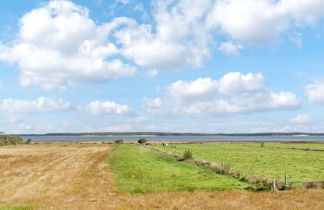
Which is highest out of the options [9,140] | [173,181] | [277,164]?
[277,164]

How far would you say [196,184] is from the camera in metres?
33.8

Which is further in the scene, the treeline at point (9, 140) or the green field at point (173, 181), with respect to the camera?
the treeline at point (9, 140)

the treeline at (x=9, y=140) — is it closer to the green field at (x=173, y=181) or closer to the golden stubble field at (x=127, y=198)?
the green field at (x=173, y=181)

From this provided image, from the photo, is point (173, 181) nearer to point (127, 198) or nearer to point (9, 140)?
point (127, 198)

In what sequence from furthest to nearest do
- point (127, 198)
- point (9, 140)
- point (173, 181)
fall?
point (9, 140) → point (173, 181) → point (127, 198)

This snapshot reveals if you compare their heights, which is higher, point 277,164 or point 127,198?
point 277,164

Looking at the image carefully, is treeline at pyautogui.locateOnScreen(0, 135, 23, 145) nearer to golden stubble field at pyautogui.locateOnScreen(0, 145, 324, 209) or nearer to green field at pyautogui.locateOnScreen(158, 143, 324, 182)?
green field at pyautogui.locateOnScreen(158, 143, 324, 182)

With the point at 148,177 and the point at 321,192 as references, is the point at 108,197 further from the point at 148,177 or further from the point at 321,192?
the point at 321,192

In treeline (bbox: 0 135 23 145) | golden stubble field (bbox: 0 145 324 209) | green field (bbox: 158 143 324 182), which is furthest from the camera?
treeline (bbox: 0 135 23 145)

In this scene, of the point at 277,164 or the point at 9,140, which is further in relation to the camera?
the point at 9,140

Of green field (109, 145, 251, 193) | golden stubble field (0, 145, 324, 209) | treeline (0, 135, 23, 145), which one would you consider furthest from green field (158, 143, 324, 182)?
treeline (0, 135, 23, 145)

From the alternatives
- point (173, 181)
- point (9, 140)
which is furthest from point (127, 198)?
point (9, 140)

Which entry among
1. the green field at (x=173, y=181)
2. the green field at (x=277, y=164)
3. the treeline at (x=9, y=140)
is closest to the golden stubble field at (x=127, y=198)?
the green field at (x=173, y=181)

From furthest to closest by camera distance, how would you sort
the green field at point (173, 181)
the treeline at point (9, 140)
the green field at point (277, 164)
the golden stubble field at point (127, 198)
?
Result: the treeline at point (9, 140) → the green field at point (277, 164) → the green field at point (173, 181) → the golden stubble field at point (127, 198)
